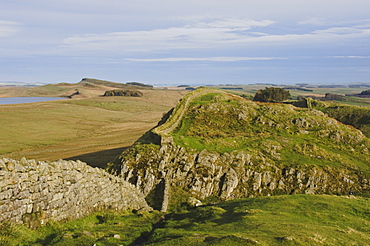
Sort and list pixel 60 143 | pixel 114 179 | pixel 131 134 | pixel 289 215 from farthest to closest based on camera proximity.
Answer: pixel 131 134 < pixel 60 143 < pixel 114 179 < pixel 289 215

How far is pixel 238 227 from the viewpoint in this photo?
1856 centimetres

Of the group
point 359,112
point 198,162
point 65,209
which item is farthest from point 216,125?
point 359,112

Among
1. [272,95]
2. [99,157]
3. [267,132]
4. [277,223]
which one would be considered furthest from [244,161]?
[272,95]

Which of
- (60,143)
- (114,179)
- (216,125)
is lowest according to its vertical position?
(60,143)

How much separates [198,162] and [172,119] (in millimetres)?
13800

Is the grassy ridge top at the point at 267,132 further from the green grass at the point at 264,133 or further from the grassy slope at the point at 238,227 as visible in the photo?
the grassy slope at the point at 238,227

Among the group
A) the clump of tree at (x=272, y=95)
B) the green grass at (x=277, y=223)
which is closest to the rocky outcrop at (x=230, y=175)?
the green grass at (x=277, y=223)

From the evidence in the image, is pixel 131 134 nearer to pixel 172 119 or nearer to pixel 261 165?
pixel 172 119

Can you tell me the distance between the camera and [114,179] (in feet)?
87.2

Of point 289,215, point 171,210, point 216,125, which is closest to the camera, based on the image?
point 289,215

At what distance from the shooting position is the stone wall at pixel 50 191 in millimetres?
16750

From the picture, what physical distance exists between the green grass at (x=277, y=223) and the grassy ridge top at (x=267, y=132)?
38.2 feet

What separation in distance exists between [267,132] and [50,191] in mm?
33722

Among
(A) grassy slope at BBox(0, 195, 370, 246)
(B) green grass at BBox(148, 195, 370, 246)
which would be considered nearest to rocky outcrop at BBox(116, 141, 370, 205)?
(B) green grass at BBox(148, 195, 370, 246)
